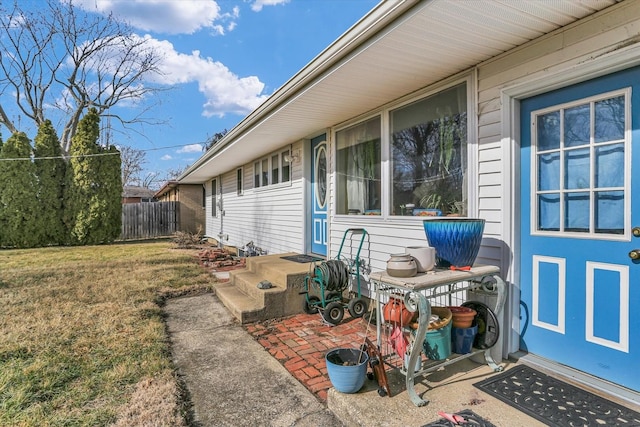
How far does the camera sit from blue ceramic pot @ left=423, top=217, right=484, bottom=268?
2.51m

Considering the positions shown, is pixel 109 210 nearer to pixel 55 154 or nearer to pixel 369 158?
pixel 55 154

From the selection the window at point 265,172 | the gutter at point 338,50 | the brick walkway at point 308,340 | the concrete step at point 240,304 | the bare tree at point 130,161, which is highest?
the bare tree at point 130,161

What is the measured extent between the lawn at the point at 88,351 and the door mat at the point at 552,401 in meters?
2.07

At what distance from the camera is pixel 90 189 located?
44.0ft

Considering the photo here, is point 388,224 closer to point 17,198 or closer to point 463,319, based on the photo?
point 463,319

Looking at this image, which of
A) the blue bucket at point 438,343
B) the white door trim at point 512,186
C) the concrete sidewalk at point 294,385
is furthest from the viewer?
the white door trim at point 512,186

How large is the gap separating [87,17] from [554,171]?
21.8 m

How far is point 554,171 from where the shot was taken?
99.7 inches


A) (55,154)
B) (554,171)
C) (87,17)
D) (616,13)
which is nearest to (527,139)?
(554,171)

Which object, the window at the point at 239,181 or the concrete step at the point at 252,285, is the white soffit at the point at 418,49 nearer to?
the concrete step at the point at 252,285

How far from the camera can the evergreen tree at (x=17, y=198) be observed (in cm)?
1230

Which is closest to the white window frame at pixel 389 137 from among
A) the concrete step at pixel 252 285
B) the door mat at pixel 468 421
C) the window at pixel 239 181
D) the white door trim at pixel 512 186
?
the white door trim at pixel 512 186

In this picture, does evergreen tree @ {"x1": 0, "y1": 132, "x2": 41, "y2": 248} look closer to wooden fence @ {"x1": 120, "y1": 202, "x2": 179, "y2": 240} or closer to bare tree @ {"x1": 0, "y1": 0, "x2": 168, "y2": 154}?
bare tree @ {"x1": 0, "y1": 0, "x2": 168, "y2": 154}

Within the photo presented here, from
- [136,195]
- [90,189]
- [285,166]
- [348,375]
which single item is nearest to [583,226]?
[348,375]
